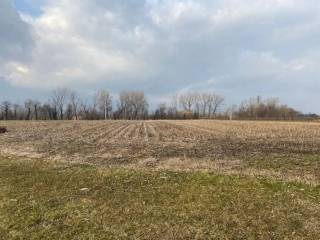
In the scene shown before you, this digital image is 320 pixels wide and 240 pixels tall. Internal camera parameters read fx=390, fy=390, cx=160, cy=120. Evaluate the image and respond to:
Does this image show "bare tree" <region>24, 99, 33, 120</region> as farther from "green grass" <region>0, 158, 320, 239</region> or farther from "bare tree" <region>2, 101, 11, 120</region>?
"green grass" <region>0, 158, 320, 239</region>

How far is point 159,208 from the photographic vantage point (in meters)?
9.10

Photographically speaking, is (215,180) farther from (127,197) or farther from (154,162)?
(154,162)

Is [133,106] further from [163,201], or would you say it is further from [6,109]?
[163,201]

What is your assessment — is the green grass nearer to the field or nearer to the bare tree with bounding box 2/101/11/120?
the field

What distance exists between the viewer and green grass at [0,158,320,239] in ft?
25.2

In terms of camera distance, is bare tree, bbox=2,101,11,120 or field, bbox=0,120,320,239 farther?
bare tree, bbox=2,101,11,120

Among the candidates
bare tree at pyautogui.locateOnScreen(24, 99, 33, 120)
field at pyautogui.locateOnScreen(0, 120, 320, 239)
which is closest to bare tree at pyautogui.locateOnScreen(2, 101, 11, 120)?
bare tree at pyautogui.locateOnScreen(24, 99, 33, 120)

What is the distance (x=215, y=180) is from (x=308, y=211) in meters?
3.45

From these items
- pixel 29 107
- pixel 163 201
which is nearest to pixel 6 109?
pixel 29 107

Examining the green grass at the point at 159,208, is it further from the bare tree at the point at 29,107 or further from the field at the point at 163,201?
the bare tree at the point at 29,107

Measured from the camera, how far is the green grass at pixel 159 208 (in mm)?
7676

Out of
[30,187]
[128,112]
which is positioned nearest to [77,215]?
[30,187]

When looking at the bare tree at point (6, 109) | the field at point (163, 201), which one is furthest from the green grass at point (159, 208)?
the bare tree at point (6, 109)

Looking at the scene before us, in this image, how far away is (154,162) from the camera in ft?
54.0
